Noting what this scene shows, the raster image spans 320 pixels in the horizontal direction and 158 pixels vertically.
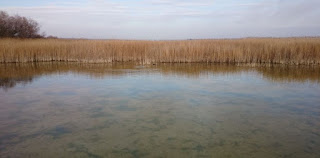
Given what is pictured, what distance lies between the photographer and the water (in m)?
2.35

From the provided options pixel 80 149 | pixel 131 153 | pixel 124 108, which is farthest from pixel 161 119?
pixel 80 149

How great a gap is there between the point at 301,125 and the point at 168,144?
5.31 feet

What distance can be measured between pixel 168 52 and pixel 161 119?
6.31 m

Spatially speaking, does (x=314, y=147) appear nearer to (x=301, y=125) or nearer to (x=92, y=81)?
(x=301, y=125)

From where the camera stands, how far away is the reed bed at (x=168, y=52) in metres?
8.42

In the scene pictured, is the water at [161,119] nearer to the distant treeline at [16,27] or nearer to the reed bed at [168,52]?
the reed bed at [168,52]

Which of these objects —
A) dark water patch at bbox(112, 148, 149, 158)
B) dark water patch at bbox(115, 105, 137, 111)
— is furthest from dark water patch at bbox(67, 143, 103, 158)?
dark water patch at bbox(115, 105, 137, 111)

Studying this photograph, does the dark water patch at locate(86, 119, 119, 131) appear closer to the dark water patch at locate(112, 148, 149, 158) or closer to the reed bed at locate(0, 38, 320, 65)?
Result: the dark water patch at locate(112, 148, 149, 158)

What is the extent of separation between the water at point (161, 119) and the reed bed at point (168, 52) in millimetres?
3383

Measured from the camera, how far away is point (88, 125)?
294 centimetres

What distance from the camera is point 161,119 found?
312 cm

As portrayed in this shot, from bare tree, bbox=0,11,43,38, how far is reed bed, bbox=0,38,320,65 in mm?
7990

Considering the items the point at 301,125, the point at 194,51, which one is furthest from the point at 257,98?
the point at 194,51

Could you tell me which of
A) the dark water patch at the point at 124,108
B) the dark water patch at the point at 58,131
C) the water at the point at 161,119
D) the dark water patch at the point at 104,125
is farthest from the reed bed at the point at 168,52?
the dark water patch at the point at 58,131
